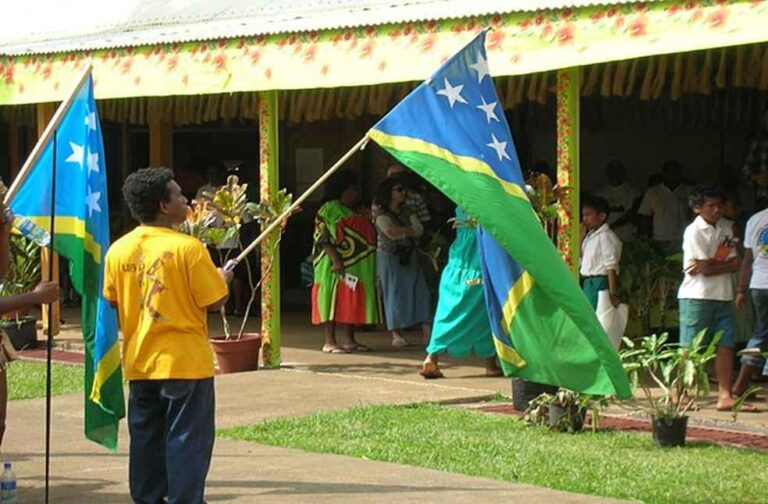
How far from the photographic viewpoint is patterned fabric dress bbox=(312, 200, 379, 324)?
14.5m

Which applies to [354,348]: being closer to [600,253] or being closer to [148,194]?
[600,253]

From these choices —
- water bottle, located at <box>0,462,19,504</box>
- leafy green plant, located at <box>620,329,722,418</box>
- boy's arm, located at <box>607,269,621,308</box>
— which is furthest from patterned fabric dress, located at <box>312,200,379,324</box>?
water bottle, located at <box>0,462,19,504</box>

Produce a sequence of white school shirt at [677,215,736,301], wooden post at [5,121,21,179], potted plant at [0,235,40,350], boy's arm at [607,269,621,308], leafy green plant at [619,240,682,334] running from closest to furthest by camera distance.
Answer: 1. white school shirt at [677,215,736,301]
2. boy's arm at [607,269,621,308]
3. leafy green plant at [619,240,682,334]
4. potted plant at [0,235,40,350]
5. wooden post at [5,121,21,179]

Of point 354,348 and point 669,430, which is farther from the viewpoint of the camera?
point 354,348

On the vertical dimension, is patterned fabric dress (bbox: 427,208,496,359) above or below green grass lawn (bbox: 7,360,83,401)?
above

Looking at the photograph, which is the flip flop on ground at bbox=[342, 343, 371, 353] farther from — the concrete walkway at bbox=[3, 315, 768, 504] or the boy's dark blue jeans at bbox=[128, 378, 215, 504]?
the boy's dark blue jeans at bbox=[128, 378, 215, 504]

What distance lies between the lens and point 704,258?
10969mm

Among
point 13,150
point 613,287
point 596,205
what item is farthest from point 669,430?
point 13,150

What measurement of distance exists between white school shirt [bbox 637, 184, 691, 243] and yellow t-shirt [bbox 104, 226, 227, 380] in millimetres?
8792

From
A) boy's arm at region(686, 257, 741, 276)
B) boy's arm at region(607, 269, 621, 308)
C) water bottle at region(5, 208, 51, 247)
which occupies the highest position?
water bottle at region(5, 208, 51, 247)

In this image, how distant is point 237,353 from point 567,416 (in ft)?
12.6

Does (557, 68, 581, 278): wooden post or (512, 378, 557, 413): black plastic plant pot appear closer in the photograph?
(512, 378, 557, 413): black plastic plant pot

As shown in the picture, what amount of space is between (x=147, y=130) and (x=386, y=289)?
670 cm

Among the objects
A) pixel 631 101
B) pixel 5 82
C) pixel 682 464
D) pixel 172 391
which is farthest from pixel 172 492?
pixel 631 101
